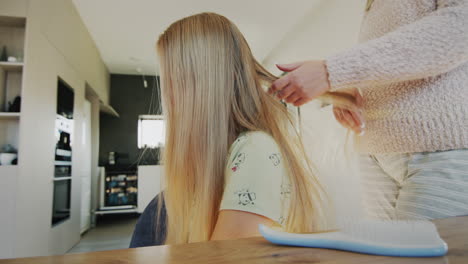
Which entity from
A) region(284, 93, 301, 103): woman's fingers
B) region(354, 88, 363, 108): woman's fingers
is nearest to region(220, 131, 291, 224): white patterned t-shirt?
region(284, 93, 301, 103): woman's fingers

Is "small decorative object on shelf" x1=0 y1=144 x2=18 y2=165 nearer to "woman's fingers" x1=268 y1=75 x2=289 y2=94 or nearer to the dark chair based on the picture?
the dark chair

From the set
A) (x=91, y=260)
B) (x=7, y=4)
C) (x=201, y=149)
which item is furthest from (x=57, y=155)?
(x=91, y=260)

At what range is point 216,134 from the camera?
82 centimetres

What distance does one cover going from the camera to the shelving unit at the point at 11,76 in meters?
2.53

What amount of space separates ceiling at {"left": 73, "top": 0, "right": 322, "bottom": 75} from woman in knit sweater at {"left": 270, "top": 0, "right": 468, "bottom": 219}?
139 inches

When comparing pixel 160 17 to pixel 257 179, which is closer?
pixel 257 179

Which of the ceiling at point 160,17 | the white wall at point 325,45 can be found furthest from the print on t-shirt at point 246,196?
the ceiling at point 160,17

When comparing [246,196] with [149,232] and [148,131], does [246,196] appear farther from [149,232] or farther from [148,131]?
[148,131]

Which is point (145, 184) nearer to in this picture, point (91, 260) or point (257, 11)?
point (257, 11)

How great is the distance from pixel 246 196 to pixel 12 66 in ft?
8.94

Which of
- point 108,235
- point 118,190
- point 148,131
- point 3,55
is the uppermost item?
point 3,55

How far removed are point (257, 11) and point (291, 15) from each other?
1.74 ft

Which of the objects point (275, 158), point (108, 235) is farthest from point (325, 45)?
point (108, 235)

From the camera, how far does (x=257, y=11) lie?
423 cm
